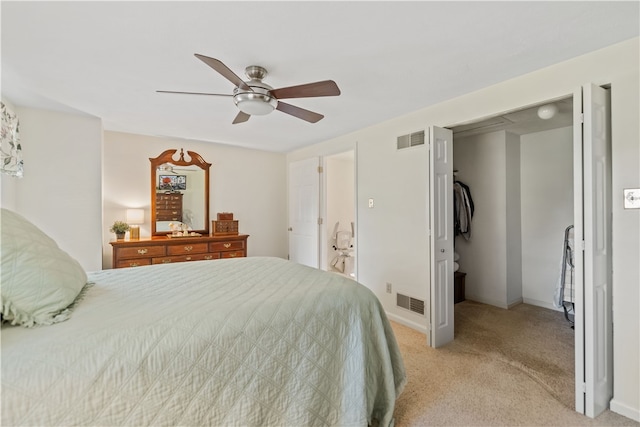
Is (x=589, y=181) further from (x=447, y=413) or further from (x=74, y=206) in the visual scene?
(x=74, y=206)

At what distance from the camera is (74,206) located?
3.19 m

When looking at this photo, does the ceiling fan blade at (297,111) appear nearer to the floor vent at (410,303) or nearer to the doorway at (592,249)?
the doorway at (592,249)

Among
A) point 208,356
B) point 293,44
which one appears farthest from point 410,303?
point 293,44

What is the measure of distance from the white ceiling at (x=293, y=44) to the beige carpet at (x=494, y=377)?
230cm

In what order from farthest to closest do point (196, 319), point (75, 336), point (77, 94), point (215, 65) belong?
point (77, 94) < point (215, 65) < point (196, 319) < point (75, 336)

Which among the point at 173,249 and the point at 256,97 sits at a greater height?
the point at 256,97

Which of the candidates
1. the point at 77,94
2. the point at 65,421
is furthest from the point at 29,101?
the point at 65,421

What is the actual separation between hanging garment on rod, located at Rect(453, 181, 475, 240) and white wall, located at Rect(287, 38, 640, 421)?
1.41 metres

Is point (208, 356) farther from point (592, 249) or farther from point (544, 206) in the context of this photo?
point (544, 206)

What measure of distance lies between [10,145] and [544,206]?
584 cm

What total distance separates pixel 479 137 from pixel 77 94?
463cm

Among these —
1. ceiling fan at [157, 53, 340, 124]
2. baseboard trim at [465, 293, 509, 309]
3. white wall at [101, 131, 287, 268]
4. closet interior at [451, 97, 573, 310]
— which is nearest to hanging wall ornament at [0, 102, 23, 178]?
white wall at [101, 131, 287, 268]

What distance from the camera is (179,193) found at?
14.2 ft

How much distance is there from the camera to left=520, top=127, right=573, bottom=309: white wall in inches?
143
